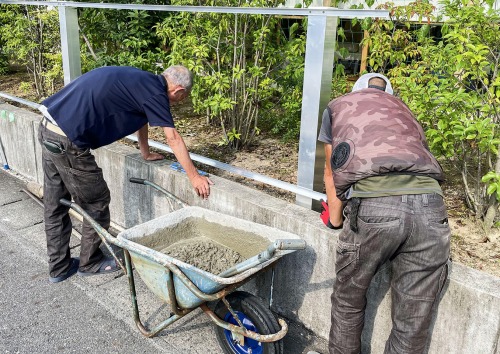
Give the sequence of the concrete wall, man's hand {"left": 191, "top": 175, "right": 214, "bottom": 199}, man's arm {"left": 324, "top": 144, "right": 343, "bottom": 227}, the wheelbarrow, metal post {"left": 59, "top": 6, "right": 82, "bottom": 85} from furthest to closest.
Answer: metal post {"left": 59, "top": 6, "right": 82, "bottom": 85} → man's hand {"left": 191, "top": 175, "right": 214, "bottom": 199} → man's arm {"left": 324, "top": 144, "right": 343, "bottom": 227} → the wheelbarrow → the concrete wall

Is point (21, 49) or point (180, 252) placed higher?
point (21, 49)

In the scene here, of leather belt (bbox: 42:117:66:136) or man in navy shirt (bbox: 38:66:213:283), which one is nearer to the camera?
man in navy shirt (bbox: 38:66:213:283)

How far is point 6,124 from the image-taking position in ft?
20.2

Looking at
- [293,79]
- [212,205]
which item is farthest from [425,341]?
[293,79]

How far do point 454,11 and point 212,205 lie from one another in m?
2.16

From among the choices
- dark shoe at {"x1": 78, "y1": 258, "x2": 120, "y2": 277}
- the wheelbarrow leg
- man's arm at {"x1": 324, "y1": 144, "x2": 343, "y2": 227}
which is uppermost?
man's arm at {"x1": 324, "y1": 144, "x2": 343, "y2": 227}

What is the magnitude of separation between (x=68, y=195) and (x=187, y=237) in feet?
4.03

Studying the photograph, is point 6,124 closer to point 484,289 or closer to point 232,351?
point 232,351

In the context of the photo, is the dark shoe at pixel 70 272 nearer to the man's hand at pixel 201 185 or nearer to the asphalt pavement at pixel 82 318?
the asphalt pavement at pixel 82 318

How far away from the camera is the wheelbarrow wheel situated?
2826 mm

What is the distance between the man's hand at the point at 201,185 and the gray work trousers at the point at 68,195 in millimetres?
790

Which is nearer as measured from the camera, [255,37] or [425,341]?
[425,341]

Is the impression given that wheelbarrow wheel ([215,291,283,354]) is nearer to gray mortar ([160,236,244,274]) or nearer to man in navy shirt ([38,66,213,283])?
gray mortar ([160,236,244,274])

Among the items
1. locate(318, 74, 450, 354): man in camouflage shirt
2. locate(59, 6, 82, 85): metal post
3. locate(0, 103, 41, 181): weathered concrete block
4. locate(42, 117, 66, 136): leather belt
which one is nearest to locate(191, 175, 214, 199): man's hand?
locate(42, 117, 66, 136): leather belt
